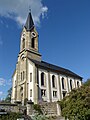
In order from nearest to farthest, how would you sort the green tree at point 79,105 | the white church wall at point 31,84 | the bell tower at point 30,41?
the green tree at point 79,105
the white church wall at point 31,84
the bell tower at point 30,41

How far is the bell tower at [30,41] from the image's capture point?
5169 cm

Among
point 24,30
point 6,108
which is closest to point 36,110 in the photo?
point 6,108

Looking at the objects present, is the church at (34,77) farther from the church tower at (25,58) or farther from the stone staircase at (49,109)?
the stone staircase at (49,109)

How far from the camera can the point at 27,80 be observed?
46812 mm

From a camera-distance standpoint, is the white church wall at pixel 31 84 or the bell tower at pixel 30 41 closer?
the white church wall at pixel 31 84

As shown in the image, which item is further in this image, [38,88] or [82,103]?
[38,88]

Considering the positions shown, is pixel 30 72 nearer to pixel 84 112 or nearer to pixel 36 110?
pixel 36 110

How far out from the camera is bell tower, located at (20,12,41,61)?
2035 inches

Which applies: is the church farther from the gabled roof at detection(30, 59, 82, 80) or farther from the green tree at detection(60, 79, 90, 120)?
the green tree at detection(60, 79, 90, 120)

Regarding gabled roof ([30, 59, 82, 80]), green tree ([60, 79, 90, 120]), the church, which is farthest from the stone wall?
gabled roof ([30, 59, 82, 80])

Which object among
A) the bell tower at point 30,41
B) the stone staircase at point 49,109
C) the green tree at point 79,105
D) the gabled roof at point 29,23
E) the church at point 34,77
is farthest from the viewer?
the gabled roof at point 29,23

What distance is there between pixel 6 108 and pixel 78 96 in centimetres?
1171

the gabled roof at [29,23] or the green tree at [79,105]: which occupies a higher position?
the gabled roof at [29,23]

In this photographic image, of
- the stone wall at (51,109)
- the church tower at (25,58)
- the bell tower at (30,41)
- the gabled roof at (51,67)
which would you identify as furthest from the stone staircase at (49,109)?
the bell tower at (30,41)
